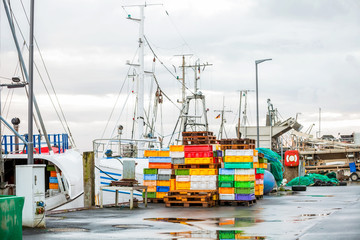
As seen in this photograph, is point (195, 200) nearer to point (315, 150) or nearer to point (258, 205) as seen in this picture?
point (258, 205)

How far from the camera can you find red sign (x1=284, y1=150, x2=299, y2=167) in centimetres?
4798

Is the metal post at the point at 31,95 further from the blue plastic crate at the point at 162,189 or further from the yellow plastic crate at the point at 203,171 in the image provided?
the yellow plastic crate at the point at 203,171

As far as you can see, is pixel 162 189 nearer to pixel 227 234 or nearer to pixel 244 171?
pixel 244 171

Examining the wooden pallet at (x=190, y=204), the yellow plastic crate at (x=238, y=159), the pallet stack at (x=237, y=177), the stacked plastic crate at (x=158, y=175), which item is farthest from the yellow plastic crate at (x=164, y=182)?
the yellow plastic crate at (x=238, y=159)

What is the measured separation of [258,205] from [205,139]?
3.57m

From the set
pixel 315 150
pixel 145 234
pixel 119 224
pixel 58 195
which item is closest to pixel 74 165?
pixel 58 195

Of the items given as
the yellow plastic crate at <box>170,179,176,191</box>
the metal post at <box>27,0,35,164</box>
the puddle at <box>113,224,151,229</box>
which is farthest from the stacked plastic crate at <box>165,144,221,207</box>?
the puddle at <box>113,224,151,229</box>

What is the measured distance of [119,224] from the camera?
671 inches

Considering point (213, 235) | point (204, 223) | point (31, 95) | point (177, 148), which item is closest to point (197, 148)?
point (177, 148)

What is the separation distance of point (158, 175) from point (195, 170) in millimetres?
2001

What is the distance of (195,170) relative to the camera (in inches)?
987

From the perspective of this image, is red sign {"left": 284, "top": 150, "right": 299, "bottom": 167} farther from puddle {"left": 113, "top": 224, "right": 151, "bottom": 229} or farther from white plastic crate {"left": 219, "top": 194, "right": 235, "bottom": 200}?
puddle {"left": 113, "top": 224, "right": 151, "bottom": 229}

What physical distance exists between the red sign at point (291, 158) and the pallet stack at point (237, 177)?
77.9ft

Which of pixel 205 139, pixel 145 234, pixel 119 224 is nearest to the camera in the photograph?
pixel 145 234
